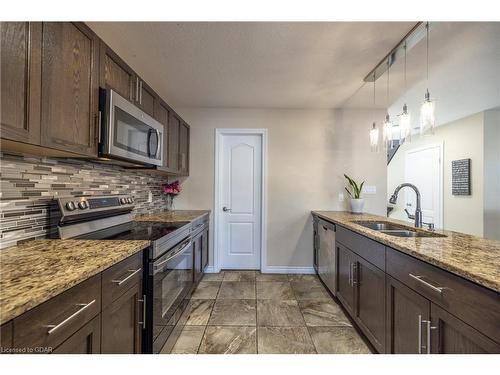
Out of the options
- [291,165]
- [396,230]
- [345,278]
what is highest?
[291,165]

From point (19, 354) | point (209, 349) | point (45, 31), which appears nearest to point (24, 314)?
point (19, 354)

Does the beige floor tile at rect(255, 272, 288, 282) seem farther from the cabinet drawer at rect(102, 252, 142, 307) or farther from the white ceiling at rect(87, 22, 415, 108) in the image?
the white ceiling at rect(87, 22, 415, 108)

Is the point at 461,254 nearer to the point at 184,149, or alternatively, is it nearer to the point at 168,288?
the point at 168,288

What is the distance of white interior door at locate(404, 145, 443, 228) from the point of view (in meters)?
4.18

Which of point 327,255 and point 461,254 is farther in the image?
point 327,255

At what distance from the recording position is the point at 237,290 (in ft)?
8.41

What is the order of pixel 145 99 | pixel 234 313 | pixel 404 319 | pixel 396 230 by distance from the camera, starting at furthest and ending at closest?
pixel 234 313 → pixel 396 230 → pixel 145 99 → pixel 404 319

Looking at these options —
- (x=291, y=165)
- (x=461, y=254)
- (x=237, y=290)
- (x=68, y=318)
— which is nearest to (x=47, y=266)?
(x=68, y=318)

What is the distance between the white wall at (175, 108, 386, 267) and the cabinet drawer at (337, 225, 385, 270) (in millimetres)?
1061

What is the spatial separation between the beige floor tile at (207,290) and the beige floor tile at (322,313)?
0.97 meters

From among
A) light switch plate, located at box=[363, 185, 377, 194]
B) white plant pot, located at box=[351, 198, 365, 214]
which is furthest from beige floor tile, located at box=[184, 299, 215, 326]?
light switch plate, located at box=[363, 185, 377, 194]

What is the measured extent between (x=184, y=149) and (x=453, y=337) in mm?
2886

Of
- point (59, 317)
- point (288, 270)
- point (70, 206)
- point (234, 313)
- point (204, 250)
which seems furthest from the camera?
point (288, 270)
